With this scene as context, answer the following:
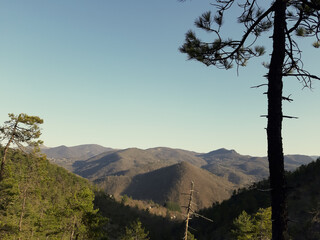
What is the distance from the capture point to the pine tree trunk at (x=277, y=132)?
457cm

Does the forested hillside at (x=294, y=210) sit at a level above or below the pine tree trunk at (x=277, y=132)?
below

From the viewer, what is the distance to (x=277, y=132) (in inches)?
191

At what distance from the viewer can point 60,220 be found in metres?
21.2

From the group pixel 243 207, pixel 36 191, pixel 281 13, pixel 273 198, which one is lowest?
pixel 243 207

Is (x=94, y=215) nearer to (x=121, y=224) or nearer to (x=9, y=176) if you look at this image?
(x=9, y=176)

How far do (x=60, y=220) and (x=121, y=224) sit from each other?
84342mm

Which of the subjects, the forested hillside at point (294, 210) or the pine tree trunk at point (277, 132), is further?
the forested hillside at point (294, 210)

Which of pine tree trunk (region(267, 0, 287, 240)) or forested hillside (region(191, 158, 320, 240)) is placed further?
forested hillside (region(191, 158, 320, 240))

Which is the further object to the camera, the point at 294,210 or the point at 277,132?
the point at 294,210

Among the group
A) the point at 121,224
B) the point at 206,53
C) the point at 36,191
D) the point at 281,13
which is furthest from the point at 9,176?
the point at 121,224

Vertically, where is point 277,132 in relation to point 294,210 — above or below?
above

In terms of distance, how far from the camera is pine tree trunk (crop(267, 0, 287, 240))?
180 inches

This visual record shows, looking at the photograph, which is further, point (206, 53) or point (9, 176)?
point (9, 176)

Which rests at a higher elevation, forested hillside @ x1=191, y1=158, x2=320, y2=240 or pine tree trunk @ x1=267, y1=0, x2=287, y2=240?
pine tree trunk @ x1=267, y1=0, x2=287, y2=240
